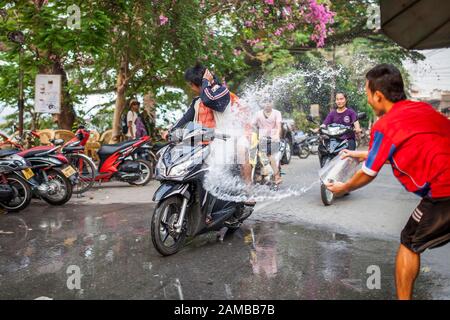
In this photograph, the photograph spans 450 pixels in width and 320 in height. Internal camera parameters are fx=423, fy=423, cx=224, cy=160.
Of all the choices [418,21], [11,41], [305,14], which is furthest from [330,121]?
[11,41]

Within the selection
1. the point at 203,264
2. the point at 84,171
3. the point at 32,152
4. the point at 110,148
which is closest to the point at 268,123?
the point at 110,148

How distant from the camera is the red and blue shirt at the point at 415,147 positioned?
255 cm

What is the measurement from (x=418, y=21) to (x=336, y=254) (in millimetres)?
3950

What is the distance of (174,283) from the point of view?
3393mm

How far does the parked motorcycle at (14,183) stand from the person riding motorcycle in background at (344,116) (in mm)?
5015

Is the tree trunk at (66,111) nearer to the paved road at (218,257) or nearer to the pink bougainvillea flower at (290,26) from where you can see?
the paved road at (218,257)

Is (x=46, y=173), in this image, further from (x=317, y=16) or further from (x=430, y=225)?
(x=317, y=16)

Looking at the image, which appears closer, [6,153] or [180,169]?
[180,169]

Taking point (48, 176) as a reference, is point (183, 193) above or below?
above

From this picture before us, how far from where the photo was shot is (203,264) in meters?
3.88

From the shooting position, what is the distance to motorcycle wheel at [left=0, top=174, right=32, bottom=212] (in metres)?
6.25

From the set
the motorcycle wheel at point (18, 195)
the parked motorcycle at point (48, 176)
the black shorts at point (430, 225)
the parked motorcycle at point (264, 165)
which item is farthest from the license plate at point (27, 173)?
the black shorts at point (430, 225)

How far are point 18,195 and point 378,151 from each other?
18.1 feet
